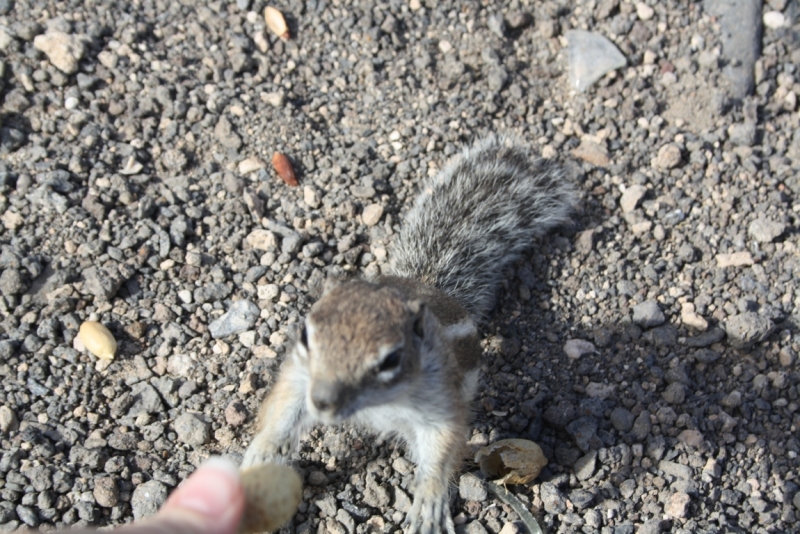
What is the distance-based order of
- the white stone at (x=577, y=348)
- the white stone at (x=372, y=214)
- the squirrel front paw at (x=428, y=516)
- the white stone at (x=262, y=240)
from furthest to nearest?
the white stone at (x=372, y=214) < the white stone at (x=262, y=240) < the white stone at (x=577, y=348) < the squirrel front paw at (x=428, y=516)

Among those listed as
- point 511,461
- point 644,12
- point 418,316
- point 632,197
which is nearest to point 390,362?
point 418,316

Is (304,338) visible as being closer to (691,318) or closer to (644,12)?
(691,318)

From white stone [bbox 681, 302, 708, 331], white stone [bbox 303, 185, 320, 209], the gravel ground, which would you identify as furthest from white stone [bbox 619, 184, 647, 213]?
white stone [bbox 303, 185, 320, 209]

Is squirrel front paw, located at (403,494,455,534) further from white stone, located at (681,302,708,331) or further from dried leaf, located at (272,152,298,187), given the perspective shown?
dried leaf, located at (272,152,298,187)

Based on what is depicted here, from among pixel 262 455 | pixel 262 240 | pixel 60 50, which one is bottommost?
pixel 262 455

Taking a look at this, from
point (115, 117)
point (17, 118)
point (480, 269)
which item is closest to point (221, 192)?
point (115, 117)

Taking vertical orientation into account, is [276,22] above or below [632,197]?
above

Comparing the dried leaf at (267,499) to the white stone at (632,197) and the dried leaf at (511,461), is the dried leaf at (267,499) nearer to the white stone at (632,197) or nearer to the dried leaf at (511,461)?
the dried leaf at (511,461)

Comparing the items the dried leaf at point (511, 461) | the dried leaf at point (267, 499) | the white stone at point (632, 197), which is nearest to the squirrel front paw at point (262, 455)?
the dried leaf at point (267, 499)
